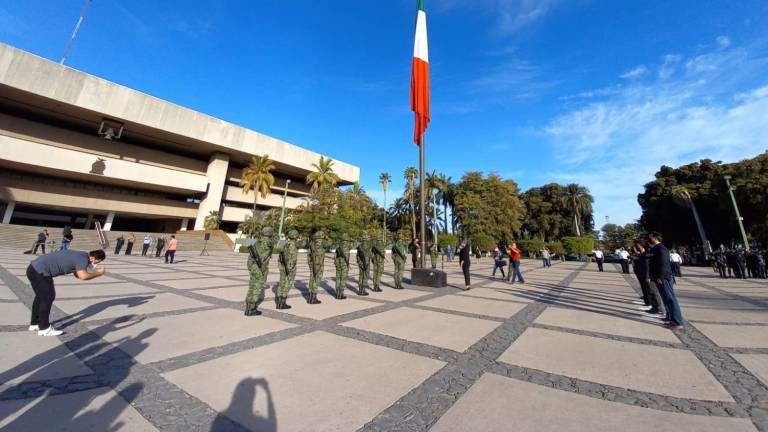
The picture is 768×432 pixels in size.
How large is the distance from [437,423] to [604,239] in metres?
122

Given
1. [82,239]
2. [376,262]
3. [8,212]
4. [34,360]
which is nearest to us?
[34,360]

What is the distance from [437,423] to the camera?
2268 mm

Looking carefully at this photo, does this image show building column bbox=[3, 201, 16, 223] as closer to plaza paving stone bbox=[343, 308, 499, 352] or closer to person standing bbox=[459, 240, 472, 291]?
plaza paving stone bbox=[343, 308, 499, 352]

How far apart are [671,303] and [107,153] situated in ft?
166

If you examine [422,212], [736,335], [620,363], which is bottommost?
[620,363]

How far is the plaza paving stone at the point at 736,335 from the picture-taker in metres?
4.31

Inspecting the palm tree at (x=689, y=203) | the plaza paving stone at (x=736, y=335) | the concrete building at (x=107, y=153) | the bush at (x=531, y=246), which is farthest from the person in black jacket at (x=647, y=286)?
the concrete building at (x=107, y=153)

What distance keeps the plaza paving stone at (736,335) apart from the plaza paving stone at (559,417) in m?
3.18

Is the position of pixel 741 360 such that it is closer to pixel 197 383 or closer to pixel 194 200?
pixel 197 383

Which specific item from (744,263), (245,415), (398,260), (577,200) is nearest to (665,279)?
(398,260)

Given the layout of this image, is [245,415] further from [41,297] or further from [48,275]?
[48,275]

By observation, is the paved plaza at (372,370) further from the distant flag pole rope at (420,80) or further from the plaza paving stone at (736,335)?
the distant flag pole rope at (420,80)

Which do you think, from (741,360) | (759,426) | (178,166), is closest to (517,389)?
(759,426)

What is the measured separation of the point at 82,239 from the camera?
25031mm
